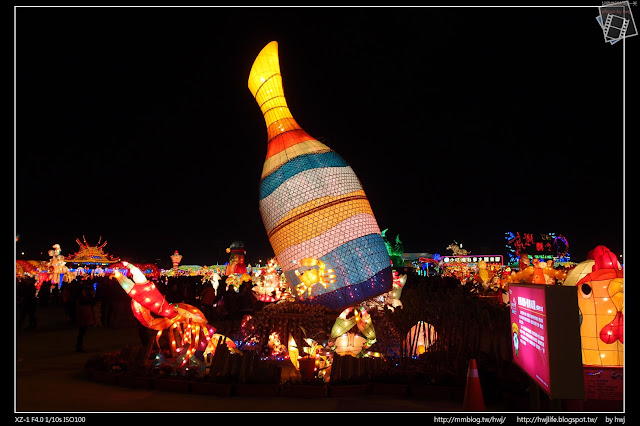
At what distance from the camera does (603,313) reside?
20.2ft

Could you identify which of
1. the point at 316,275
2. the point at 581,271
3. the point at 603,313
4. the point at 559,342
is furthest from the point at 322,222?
the point at 559,342

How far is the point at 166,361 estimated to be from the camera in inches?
308

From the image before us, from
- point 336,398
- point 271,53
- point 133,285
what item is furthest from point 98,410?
point 271,53

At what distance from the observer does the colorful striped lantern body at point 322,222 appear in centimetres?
1002

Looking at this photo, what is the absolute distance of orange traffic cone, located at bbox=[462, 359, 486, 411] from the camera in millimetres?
5953

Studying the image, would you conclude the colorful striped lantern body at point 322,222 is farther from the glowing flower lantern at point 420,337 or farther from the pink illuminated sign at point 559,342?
the pink illuminated sign at point 559,342

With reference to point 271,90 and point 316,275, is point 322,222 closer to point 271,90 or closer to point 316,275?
point 316,275

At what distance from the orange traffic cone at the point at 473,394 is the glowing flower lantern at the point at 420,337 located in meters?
2.40

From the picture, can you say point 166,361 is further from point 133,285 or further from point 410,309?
point 410,309

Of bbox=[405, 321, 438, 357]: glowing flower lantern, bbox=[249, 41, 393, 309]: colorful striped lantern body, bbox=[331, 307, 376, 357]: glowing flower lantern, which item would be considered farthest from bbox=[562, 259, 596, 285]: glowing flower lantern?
bbox=[249, 41, 393, 309]: colorful striped lantern body

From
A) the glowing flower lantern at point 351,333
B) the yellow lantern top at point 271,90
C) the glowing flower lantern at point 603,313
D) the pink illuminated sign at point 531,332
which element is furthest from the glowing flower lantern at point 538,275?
the pink illuminated sign at point 531,332

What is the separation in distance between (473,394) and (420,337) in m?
3.20

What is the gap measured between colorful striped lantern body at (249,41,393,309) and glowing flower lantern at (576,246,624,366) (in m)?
4.58

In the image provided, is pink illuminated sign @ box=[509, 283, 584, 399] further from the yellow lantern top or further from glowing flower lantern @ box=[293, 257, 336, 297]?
the yellow lantern top
